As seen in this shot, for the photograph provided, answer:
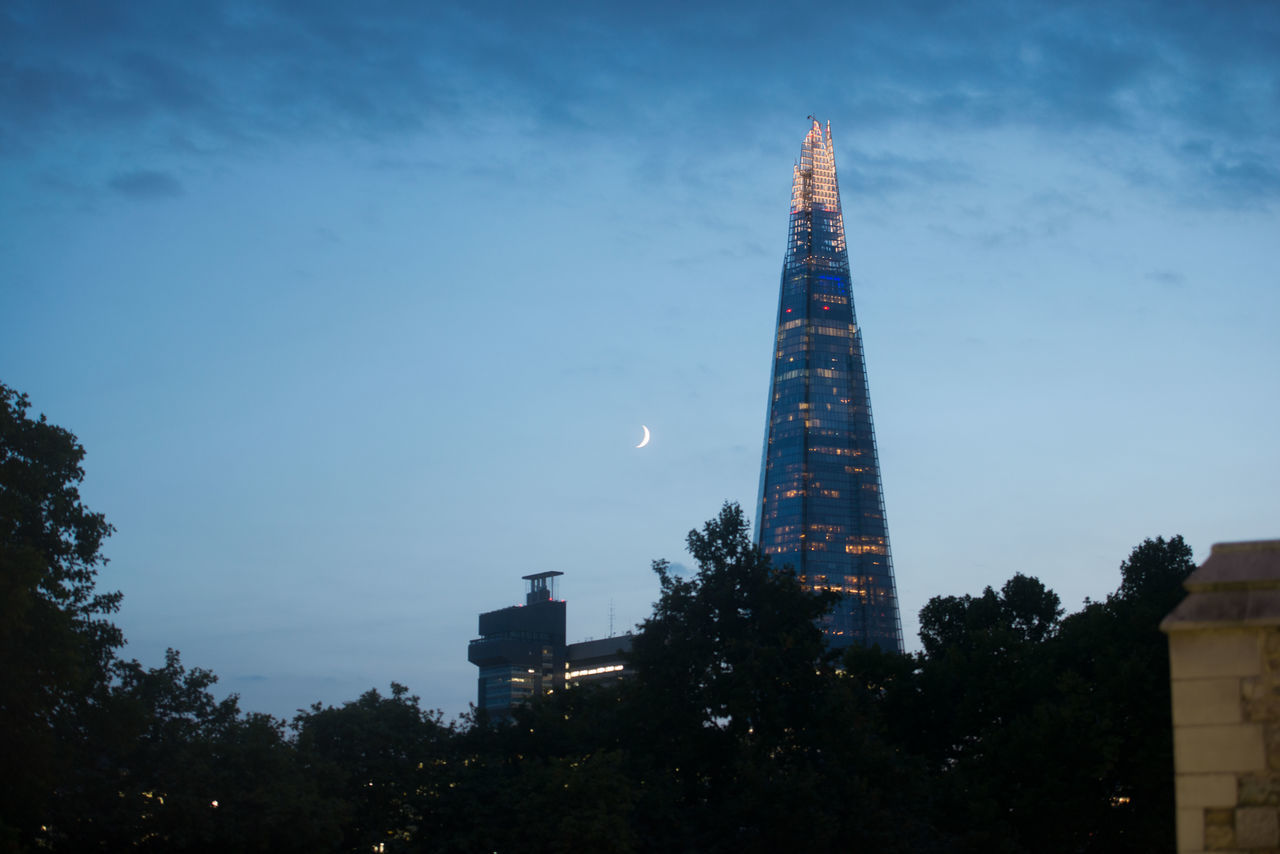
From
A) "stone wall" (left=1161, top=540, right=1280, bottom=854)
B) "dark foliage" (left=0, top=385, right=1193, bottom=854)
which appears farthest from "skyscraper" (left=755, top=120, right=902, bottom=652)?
"stone wall" (left=1161, top=540, right=1280, bottom=854)

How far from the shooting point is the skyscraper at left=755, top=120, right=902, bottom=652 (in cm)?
17788

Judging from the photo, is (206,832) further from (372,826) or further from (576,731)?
Result: (576,731)

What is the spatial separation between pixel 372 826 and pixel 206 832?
22.9 ft

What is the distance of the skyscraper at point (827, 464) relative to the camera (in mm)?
177875

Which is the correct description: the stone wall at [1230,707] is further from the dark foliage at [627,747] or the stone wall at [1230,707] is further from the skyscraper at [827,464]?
the skyscraper at [827,464]

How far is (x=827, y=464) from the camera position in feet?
586

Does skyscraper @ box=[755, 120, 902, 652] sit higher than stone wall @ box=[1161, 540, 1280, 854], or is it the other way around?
skyscraper @ box=[755, 120, 902, 652]

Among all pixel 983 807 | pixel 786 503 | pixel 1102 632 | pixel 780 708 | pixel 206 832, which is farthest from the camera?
pixel 786 503

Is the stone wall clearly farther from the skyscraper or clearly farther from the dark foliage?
the skyscraper

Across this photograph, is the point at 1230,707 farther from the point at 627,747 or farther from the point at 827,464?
the point at 827,464

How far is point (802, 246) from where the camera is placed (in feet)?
614

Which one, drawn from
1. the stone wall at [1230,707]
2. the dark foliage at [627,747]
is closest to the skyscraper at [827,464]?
the dark foliage at [627,747]

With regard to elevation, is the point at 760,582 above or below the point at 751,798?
above

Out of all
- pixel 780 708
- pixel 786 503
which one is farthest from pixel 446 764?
pixel 786 503
